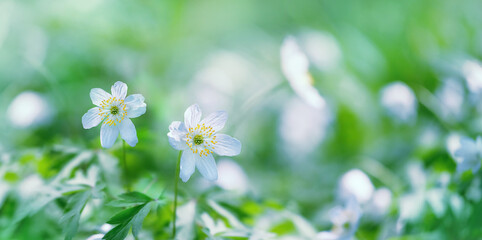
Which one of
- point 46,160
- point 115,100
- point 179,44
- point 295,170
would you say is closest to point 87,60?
point 179,44

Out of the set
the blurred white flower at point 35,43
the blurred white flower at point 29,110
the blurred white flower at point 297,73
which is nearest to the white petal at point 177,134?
the blurred white flower at point 297,73

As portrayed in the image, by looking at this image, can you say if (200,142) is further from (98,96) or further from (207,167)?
(98,96)

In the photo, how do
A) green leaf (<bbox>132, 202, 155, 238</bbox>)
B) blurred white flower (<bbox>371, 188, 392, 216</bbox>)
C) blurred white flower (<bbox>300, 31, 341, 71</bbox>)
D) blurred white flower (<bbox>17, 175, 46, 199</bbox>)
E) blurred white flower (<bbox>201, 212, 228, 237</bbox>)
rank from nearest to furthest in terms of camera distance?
green leaf (<bbox>132, 202, 155, 238</bbox>)
blurred white flower (<bbox>201, 212, 228, 237</bbox>)
blurred white flower (<bbox>17, 175, 46, 199</bbox>)
blurred white flower (<bbox>371, 188, 392, 216</bbox>)
blurred white flower (<bbox>300, 31, 341, 71</bbox>)

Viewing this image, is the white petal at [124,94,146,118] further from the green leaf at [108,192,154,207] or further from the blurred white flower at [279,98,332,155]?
the blurred white flower at [279,98,332,155]

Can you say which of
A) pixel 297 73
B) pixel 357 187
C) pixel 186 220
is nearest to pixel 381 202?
pixel 357 187

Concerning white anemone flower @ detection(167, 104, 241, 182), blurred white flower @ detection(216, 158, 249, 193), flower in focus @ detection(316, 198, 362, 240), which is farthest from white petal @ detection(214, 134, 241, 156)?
blurred white flower @ detection(216, 158, 249, 193)

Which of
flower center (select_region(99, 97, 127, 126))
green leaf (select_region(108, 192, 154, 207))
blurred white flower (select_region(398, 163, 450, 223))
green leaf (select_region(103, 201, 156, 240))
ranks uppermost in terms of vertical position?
blurred white flower (select_region(398, 163, 450, 223))

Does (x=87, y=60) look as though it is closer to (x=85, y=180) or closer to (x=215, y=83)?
(x=215, y=83)
